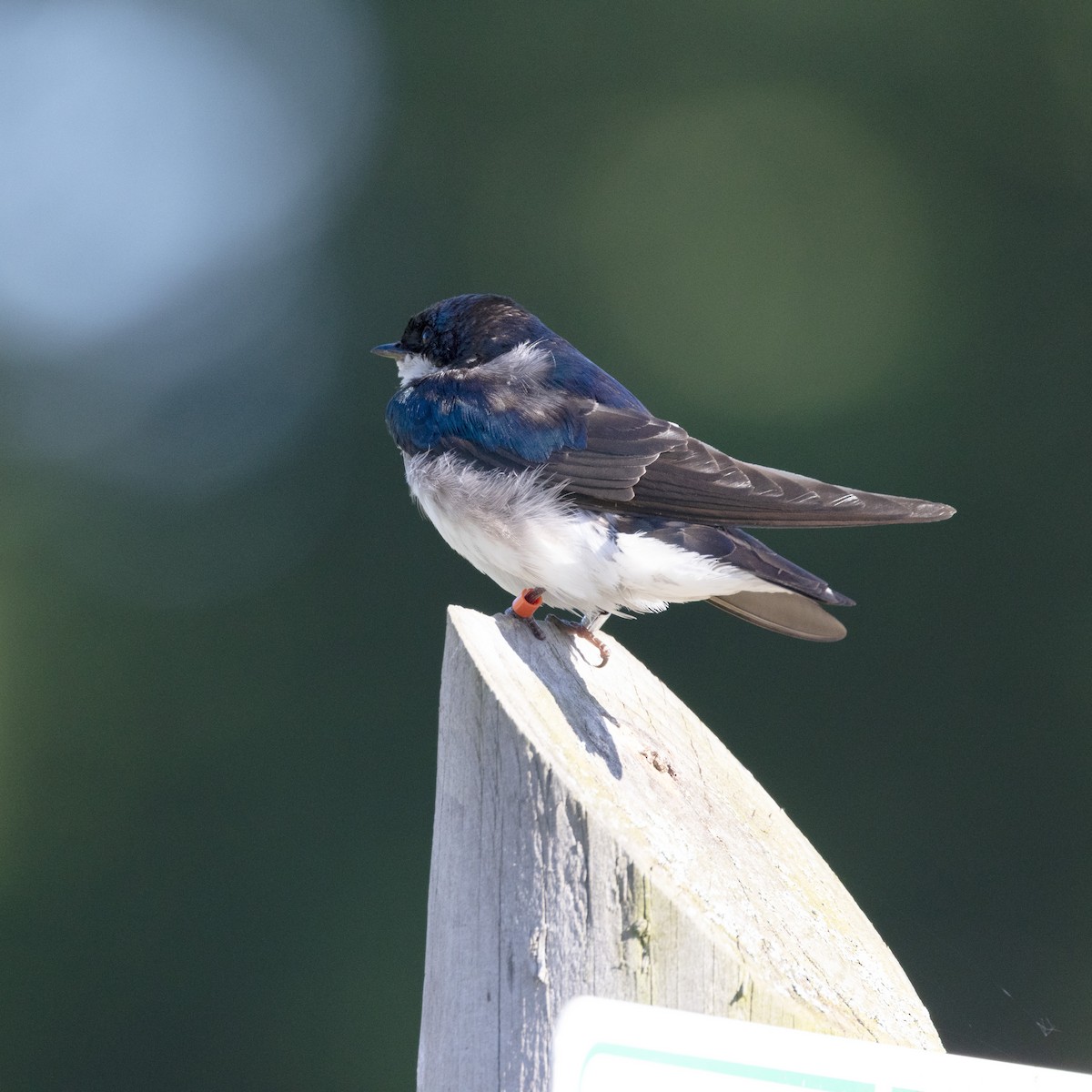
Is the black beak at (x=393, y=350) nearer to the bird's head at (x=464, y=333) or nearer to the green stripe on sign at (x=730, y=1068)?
the bird's head at (x=464, y=333)

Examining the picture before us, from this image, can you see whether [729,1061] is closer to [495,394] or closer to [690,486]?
[690,486]

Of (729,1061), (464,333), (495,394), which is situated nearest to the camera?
(729,1061)

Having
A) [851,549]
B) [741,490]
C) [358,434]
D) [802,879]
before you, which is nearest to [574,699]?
[802,879]

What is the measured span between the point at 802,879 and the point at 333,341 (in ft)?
13.0

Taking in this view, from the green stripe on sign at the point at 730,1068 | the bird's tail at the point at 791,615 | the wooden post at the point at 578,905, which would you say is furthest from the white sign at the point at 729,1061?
the bird's tail at the point at 791,615

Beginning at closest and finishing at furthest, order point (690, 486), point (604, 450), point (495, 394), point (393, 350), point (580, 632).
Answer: point (580, 632) → point (690, 486) → point (604, 450) → point (495, 394) → point (393, 350)

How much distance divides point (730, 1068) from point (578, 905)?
214mm

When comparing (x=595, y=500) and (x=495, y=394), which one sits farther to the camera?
(x=495, y=394)

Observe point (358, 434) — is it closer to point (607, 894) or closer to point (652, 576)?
point (652, 576)

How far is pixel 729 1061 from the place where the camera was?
0.75 meters

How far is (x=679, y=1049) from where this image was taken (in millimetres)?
750

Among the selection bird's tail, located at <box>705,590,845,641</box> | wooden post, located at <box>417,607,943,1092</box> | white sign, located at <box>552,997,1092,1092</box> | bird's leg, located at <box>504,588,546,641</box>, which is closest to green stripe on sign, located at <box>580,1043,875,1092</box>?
white sign, located at <box>552,997,1092,1092</box>

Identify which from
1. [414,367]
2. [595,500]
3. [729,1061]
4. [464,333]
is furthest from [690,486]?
[729,1061]

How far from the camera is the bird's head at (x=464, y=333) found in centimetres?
260
